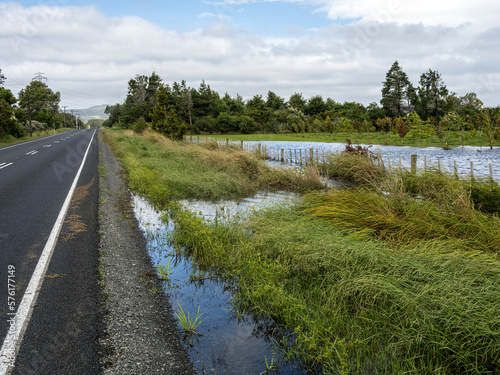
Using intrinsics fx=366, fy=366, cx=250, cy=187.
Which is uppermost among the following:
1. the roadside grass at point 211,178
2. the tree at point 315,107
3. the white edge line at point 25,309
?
the tree at point 315,107

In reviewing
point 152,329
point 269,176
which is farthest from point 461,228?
point 269,176

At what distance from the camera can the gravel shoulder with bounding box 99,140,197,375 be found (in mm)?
3367

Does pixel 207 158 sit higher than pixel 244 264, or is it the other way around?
pixel 207 158

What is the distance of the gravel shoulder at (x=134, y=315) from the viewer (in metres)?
3.37

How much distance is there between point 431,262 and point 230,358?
2802mm

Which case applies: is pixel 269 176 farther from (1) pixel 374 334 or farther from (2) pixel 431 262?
(1) pixel 374 334

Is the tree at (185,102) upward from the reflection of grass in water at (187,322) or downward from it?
upward

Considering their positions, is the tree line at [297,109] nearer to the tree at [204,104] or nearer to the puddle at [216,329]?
the tree at [204,104]

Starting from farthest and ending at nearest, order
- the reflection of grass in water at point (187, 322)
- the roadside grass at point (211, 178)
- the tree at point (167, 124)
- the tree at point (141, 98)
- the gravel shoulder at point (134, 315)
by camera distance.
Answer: the tree at point (141, 98)
the tree at point (167, 124)
the roadside grass at point (211, 178)
the reflection of grass in water at point (187, 322)
the gravel shoulder at point (134, 315)

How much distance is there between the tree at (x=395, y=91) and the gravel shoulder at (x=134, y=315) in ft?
209

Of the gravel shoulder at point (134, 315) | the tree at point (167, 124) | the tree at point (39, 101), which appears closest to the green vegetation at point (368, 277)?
the gravel shoulder at point (134, 315)

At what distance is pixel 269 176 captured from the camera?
50.4 feet

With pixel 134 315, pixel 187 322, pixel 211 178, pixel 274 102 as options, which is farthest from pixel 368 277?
pixel 274 102

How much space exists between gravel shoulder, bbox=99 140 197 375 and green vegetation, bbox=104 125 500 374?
1.01m
